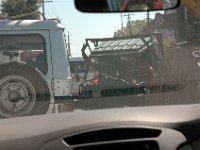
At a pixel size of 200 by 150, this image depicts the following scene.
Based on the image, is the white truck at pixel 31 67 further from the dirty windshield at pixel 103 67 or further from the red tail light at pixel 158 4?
the red tail light at pixel 158 4

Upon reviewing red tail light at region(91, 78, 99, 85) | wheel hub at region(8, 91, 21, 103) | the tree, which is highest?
the tree

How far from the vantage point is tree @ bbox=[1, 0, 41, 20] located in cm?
343

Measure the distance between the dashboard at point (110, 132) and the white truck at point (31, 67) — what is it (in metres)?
1.01

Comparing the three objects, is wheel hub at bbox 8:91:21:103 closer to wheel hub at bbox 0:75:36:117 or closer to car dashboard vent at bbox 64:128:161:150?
wheel hub at bbox 0:75:36:117

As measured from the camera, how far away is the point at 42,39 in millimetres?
5359

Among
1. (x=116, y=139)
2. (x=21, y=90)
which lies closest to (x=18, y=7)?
(x=21, y=90)

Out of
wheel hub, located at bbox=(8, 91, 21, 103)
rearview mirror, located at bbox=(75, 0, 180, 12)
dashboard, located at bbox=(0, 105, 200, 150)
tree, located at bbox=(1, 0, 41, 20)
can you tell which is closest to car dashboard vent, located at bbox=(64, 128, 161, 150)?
dashboard, located at bbox=(0, 105, 200, 150)

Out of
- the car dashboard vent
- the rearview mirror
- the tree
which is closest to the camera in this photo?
the rearview mirror

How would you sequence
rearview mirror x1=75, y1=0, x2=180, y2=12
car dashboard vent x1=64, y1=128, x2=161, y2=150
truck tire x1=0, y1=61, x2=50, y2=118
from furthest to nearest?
truck tire x1=0, y1=61, x2=50, y2=118 → car dashboard vent x1=64, y1=128, x2=161, y2=150 → rearview mirror x1=75, y1=0, x2=180, y2=12

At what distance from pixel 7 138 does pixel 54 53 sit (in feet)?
8.43

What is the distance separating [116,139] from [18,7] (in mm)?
1467

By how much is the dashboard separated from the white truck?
1006mm

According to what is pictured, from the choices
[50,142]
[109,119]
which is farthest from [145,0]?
[50,142]

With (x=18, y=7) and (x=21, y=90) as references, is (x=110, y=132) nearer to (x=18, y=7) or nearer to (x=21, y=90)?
(x=18, y=7)
